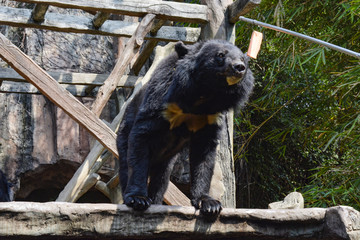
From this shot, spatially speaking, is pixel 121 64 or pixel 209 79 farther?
pixel 121 64

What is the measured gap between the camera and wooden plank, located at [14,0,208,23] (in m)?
3.52

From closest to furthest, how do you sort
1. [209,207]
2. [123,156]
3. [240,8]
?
[209,207] < [123,156] < [240,8]

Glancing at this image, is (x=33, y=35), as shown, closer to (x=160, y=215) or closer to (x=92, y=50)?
(x=92, y=50)

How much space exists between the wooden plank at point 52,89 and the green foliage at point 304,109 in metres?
1.69

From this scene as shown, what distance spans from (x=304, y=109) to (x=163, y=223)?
12.2ft

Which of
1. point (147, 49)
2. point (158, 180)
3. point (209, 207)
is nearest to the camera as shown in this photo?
point (209, 207)

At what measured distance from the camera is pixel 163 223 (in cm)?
215

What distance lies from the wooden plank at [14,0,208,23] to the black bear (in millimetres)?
938

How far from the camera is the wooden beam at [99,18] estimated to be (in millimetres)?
3785

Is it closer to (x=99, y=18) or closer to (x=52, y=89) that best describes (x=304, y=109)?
(x=99, y=18)

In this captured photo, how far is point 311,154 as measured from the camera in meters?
6.05

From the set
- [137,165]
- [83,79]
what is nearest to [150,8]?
[137,165]

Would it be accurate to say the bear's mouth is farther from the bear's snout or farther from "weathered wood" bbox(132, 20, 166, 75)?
"weathered wood" bbox(132, 20, 166, 75)

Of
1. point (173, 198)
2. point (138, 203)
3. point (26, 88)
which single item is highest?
point (138, 203)
